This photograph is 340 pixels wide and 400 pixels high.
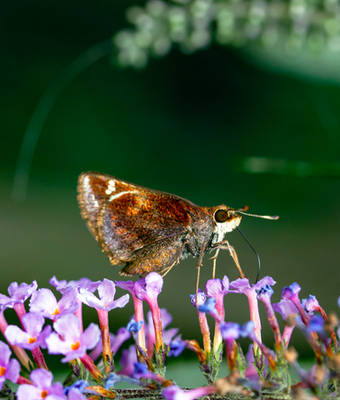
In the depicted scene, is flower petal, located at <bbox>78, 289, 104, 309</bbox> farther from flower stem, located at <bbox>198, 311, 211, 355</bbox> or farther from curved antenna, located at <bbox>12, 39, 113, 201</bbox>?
curved antenna, located at <bbox>12, 39, 113, 201</bbox>

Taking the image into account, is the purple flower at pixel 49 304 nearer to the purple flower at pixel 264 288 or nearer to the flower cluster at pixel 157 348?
the flower cluster at pixel 157 348

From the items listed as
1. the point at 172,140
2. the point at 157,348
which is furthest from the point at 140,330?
the point at 172,140

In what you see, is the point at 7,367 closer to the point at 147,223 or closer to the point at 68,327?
the point at 68,327

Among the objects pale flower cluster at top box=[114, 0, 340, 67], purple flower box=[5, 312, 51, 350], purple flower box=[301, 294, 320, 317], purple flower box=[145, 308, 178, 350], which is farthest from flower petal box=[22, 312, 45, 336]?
pale flower cluster at top box=[114, 0, 340, 67]

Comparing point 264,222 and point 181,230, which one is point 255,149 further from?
point 181,230

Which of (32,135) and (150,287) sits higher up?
(32,135)

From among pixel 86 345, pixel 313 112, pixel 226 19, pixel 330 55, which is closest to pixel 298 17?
pixel 226 19
